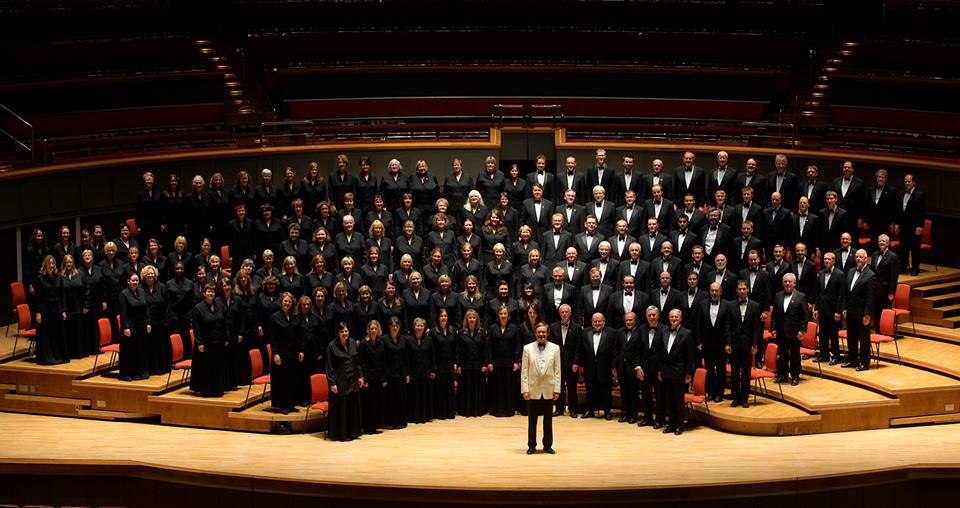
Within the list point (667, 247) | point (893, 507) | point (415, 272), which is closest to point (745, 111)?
point (667, 247)

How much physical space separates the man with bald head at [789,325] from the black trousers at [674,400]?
1057 millimetres

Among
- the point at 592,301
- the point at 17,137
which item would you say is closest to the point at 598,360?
the point at 592,301

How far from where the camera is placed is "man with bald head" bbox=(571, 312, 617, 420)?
9.77 meters

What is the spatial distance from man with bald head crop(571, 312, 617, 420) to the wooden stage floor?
0.25m

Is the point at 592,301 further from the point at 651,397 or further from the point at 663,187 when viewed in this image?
the point at 663,187

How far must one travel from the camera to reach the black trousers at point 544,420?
894cm

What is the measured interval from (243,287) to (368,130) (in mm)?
4304

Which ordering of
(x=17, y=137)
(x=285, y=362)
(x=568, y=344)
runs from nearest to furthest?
(x=285, y=362) → (x=568, y=344) → (x=17, y=137)

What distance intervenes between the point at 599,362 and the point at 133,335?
12.5 ft

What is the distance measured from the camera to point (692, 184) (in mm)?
11594

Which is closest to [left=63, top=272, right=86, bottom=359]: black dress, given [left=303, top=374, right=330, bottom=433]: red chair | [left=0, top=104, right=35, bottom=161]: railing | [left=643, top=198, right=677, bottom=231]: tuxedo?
[left=0, top=104, right=35, bottom=161]: railing

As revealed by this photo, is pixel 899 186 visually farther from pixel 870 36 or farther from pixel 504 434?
pixel 504 434

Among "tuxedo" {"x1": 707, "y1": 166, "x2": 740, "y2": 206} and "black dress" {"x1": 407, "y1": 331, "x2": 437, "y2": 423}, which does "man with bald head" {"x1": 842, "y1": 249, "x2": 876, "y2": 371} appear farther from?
"black dress" {"x1": 407, "y1": 331, "x2": 437, "y2": 423}

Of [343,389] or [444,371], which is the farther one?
[444,371]
